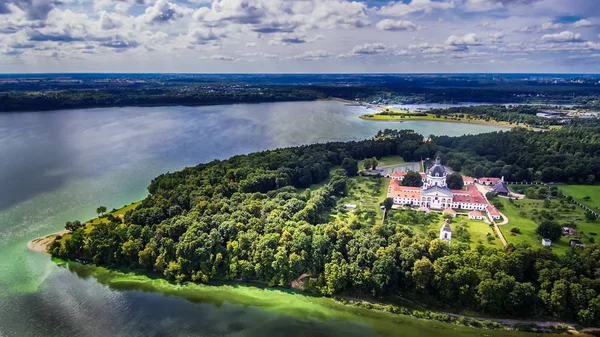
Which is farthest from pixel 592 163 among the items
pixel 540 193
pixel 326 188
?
pixel 326 188

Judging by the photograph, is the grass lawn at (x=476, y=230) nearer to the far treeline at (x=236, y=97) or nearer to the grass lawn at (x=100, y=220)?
the grass lawn at (x=100, y=220)

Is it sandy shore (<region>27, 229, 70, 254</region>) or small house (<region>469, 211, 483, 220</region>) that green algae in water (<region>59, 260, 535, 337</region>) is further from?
small house (<region>469, 211, 483, 220</region>)

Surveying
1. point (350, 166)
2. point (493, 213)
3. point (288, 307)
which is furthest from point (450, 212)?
point (288, 307)

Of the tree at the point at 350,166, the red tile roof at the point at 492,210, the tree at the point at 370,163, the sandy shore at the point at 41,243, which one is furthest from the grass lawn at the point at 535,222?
the sandy shore at the point at 41,243

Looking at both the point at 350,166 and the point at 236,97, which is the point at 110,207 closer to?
the point at 350,166

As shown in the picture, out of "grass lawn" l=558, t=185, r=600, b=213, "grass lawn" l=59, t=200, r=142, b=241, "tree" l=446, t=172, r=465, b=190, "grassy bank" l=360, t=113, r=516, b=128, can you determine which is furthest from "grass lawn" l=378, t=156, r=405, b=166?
"grassy bank" l=360, t=113, r=516, b=128

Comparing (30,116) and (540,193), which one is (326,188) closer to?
(540,193)
